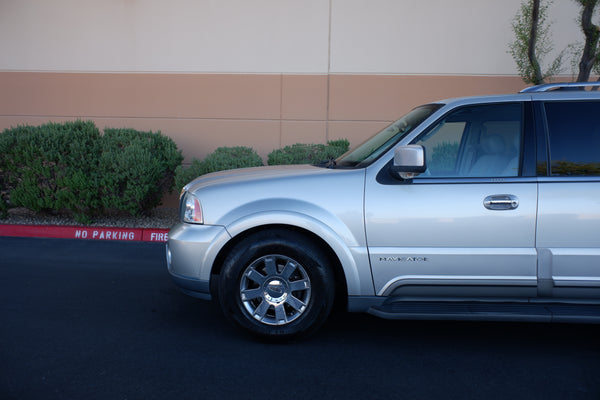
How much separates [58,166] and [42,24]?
3.62 metres

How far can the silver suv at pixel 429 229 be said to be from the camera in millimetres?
3918

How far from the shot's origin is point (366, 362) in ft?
12.7

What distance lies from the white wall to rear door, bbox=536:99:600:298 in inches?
247

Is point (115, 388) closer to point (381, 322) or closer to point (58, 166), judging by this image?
point (381, 322)

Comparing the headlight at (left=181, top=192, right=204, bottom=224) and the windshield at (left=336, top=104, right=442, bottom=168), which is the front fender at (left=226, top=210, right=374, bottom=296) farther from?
the windshield at (left=336, top=104, right=442, bottom=168)


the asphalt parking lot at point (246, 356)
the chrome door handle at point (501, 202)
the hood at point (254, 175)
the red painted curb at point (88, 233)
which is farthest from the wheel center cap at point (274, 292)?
the red painted curb at point (88, 233)

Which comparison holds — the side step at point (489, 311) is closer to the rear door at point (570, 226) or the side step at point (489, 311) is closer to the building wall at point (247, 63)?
the rear door at point (570, 226)

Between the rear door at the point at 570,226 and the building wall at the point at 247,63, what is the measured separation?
6.11m

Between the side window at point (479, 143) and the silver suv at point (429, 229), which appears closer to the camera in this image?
the silver suv at point (429, 229)

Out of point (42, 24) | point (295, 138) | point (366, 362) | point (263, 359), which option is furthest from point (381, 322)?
point (42, 24)

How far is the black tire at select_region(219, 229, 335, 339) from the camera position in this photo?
160 inches

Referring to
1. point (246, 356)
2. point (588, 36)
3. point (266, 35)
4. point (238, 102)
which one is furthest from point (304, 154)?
point (246, 356)

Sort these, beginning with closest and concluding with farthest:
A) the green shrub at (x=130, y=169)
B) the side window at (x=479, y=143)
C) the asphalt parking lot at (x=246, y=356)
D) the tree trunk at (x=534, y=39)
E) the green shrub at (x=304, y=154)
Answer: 1. the asphalt parking lot at (x=246, y=356)
2. the side window at (x=479, y=143)
3. the tree trunk at (x=534, y=39)
4. the green shrub at (x=130, y=169)
5. the green shrub at (x=304, y=154)

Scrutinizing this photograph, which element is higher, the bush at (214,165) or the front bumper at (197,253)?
the bush at (214,165)
